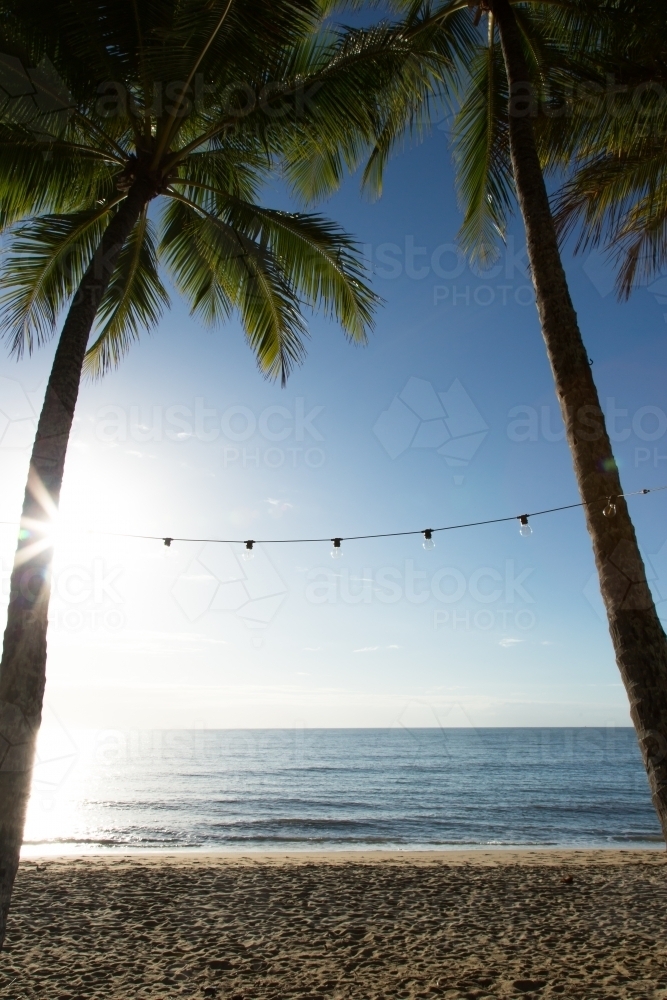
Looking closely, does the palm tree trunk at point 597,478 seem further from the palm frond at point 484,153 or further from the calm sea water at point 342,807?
the calm sea water at point 342,807

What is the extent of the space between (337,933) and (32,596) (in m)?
4.99

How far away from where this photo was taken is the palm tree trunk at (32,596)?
3.37 meters

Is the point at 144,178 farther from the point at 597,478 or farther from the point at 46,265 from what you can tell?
the point at 597,478

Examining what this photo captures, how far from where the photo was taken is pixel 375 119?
20.4ft

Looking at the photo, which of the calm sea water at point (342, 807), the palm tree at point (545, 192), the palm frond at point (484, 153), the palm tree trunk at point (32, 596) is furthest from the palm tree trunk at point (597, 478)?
the calm sea water at point (342, 807)

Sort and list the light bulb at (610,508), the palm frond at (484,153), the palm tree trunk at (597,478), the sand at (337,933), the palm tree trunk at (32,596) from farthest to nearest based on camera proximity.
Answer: the palm frond at (484,153) < the sand at (337,933) < the light bulb at (610,508) < the palm tree trunk at (32,596) < the palm tree trunk at (597,478)

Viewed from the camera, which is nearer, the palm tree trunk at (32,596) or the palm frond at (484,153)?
the palm tree trunk at (32,596)

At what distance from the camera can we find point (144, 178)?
18.1 ft

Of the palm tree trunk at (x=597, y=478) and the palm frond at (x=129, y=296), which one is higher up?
the palm frond at (x=129, y=296)

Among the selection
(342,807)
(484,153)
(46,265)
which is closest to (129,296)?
(46,265)

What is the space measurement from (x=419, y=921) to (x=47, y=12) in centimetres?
946

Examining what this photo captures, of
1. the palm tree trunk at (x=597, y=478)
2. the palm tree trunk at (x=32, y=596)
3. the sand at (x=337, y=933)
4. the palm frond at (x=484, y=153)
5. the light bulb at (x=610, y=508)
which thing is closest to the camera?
the palm tree trunk at (x=597, y=478)

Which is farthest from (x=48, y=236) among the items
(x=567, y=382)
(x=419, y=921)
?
(x=419, y=921)

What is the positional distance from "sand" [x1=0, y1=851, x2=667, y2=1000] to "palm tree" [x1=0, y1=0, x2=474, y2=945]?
2.62 meters
